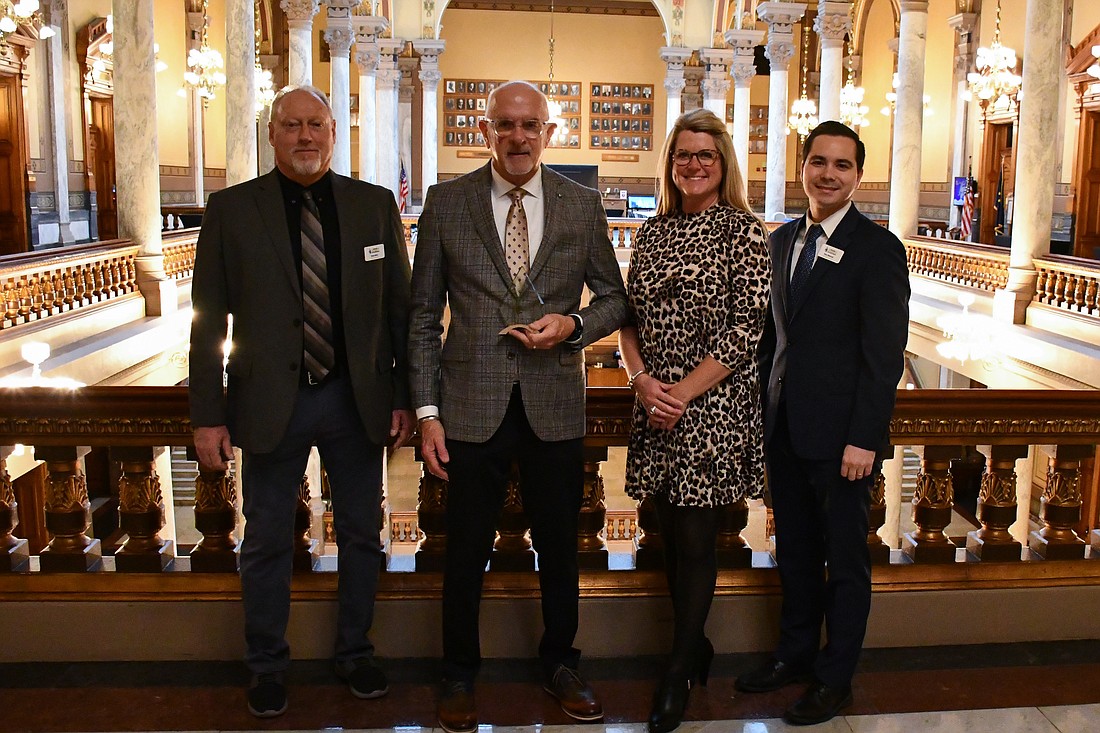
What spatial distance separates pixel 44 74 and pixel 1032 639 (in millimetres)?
Answer: 18315

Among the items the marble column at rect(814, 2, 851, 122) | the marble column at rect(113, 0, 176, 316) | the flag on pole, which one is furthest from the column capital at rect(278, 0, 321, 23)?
the flag on pole

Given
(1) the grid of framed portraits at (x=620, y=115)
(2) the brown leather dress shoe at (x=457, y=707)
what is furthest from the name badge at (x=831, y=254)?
(1) the grid of framed portraits at (x=620, y=115)

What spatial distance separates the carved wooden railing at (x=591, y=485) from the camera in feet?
10.8

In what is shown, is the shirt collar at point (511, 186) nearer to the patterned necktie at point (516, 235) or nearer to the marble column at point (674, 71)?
the patterned necktie at point (516, 235)

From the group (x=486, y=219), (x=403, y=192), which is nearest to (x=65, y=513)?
(x=486, y=219)

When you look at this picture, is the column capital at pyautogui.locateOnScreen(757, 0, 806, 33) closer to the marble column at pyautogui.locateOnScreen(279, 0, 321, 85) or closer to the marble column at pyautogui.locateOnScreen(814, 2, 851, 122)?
the marble column at pyautogui.locateOnScreen(814, 2, 851, 122)

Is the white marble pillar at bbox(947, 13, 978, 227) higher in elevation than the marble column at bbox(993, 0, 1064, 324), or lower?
higher

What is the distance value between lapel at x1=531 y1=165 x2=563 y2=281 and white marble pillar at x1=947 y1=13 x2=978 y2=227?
67.9 ft

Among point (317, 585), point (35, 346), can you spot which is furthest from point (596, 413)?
point (35, 346)

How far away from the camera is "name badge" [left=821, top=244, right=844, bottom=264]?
119 inches

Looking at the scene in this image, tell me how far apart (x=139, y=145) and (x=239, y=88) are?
169cm

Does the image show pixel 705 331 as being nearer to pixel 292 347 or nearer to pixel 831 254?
pixel 831 254

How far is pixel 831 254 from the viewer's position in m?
3.02

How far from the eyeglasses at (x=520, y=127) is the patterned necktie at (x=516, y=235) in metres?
0.18
